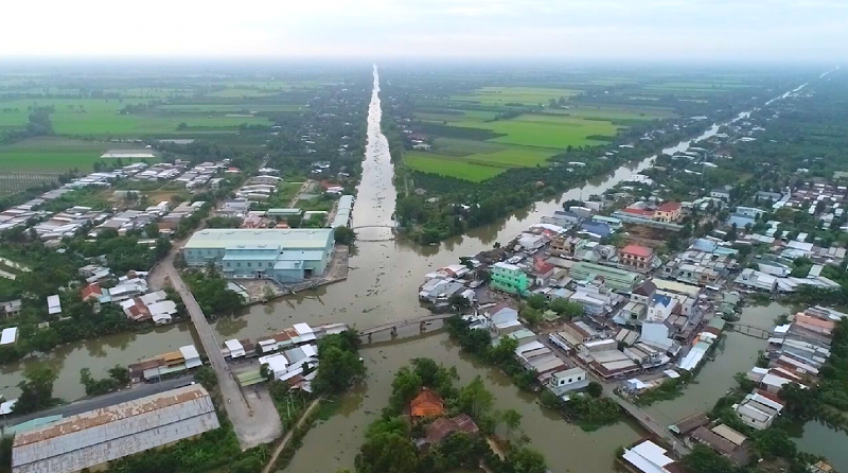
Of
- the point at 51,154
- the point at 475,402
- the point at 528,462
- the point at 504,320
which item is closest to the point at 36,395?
the point at 475,402

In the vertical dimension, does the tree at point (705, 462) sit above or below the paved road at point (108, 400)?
above

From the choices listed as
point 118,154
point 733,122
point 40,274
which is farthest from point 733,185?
point 118,154

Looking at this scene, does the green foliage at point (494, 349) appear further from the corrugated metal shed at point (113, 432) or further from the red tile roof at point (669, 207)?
the red tile roof at point (669, 207)

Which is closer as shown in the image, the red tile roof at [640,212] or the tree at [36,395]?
the tree at [36,395]

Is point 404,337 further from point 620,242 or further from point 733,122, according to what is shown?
point 733,122

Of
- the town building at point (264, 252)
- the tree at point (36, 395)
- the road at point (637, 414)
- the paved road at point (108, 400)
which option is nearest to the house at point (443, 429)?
the road at point (637, 414)

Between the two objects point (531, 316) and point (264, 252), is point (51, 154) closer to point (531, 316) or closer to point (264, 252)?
point (264, 252)

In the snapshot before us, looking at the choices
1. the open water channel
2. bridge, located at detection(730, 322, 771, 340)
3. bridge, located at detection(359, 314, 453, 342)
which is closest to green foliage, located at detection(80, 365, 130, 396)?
the open water channel
